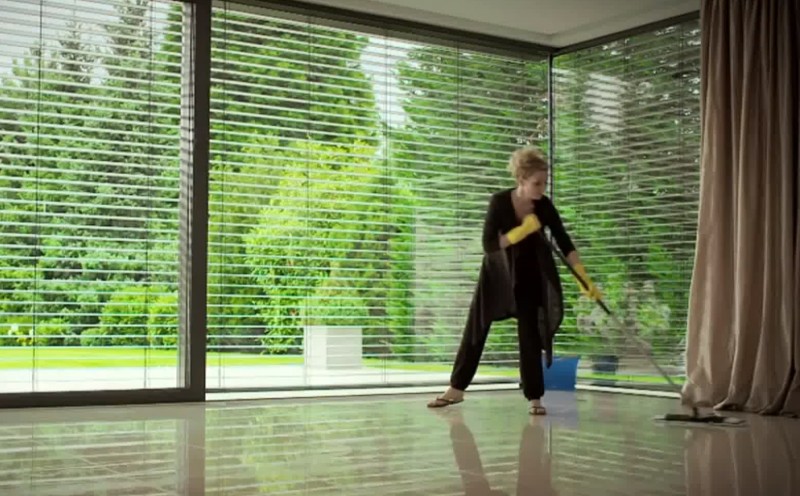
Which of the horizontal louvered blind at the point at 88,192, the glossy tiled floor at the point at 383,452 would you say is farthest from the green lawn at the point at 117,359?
the glossy tiled floor at the point at 383,452

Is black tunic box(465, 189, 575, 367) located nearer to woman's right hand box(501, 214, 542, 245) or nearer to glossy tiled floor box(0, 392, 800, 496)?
woman's right hand box(501, 214, 542, 245)

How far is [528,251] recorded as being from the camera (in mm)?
5090

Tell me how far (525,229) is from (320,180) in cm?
172

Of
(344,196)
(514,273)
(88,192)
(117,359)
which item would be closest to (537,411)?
(514,273)

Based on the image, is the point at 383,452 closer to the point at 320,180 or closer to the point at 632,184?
the point at 320,180

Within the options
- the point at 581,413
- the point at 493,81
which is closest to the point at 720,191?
the point at 581,413

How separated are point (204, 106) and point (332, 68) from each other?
93 cm

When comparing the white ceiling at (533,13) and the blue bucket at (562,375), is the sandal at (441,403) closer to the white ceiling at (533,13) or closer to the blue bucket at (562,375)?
the blue bucket at (562,375)

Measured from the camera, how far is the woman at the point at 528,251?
5000 mm

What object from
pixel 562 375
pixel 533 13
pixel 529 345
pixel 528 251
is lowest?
pixel 562 375

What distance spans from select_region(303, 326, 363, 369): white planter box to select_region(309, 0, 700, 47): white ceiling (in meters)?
1.95

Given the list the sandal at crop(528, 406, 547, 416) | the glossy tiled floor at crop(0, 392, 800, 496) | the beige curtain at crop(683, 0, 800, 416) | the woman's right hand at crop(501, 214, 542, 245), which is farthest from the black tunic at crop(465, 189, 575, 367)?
the beige curtain at crop(683, 0, 800, 416)

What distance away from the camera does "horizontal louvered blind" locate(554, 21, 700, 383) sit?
629 cm

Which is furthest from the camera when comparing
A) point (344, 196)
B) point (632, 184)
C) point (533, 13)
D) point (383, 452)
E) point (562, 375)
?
point (562, 375)
